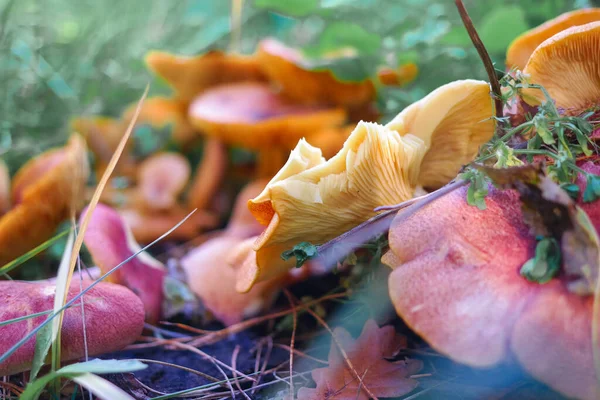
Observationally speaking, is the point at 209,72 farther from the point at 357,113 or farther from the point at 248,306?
the point at 248,306

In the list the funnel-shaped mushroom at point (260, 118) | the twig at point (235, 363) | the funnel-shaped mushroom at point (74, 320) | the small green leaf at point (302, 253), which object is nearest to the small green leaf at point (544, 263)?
the small green leaf at point (302, 253)

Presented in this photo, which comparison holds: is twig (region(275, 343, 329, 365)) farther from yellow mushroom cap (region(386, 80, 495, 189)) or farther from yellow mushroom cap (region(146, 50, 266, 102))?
yellow mushroom cap (region(146, 50, 266, 102))

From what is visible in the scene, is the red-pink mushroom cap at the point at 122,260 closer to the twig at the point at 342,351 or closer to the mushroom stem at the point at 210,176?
the twig at the point at 342,351

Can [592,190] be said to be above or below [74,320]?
above

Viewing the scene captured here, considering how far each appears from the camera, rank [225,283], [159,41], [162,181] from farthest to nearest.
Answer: [159,41] < [162,181] < [225,283]

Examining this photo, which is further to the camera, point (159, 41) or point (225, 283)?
point (159, 41)

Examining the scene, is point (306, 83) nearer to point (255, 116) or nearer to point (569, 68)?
point (255, 116)

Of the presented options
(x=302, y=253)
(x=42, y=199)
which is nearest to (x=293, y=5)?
(x=42, y=199)
